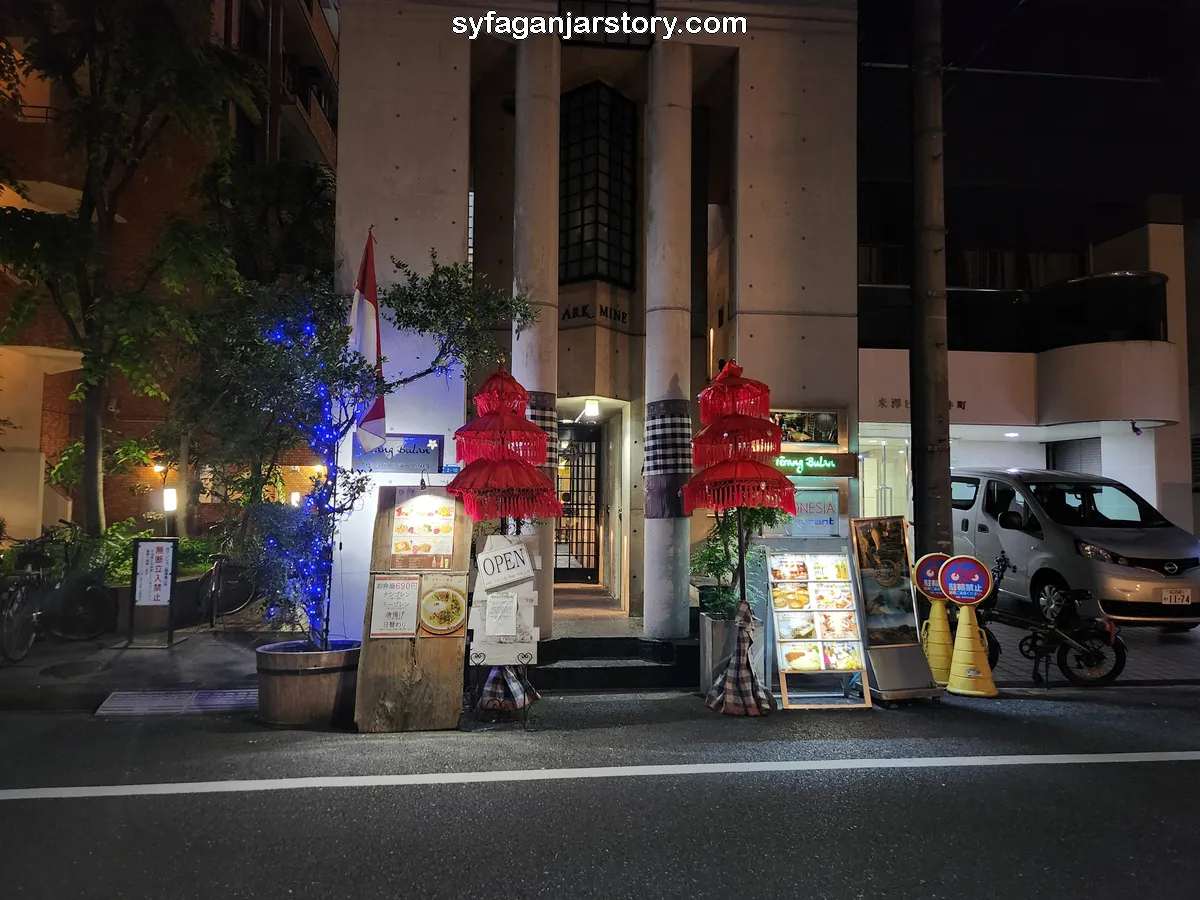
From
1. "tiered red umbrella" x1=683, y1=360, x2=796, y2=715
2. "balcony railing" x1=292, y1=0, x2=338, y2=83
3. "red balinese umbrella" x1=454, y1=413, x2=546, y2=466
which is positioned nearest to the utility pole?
"tiered red umbrella" x1=683, y1=360, x2=796, y2=715

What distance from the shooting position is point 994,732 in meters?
6.51

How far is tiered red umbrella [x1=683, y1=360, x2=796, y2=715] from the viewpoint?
23.4 feet

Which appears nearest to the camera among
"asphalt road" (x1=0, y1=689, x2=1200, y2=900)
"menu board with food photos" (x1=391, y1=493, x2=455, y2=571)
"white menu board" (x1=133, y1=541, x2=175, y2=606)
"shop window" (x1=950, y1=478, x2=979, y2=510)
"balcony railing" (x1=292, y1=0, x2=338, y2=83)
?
"asphalt road" (x1=0, y1=689, x2=1200, y2=900)

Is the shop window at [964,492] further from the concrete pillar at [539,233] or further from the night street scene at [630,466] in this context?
the concrete pillar at [539,233]

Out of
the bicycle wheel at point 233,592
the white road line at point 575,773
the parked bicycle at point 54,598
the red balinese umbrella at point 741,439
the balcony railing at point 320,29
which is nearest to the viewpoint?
the white road line at point 575,773

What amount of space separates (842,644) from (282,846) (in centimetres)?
534

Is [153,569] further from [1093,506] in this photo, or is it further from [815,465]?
[1093,506]

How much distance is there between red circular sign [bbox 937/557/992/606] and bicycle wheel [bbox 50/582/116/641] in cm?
1016

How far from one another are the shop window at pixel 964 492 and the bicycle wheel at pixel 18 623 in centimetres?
1313

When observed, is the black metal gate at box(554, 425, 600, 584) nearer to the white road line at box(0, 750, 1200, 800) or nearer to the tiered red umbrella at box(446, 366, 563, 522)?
the tiered red umbrella at box(446, 366, 563, 522)

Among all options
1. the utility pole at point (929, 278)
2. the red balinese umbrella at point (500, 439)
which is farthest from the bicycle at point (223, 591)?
the utility pole at point (929, 278)

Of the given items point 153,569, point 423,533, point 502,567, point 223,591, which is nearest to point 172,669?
point 153,569

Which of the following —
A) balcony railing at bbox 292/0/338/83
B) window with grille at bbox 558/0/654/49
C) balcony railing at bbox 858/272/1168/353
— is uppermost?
balcony railing at bbox 292/0/338/83

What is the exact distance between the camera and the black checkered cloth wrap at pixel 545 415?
9.03 meters
